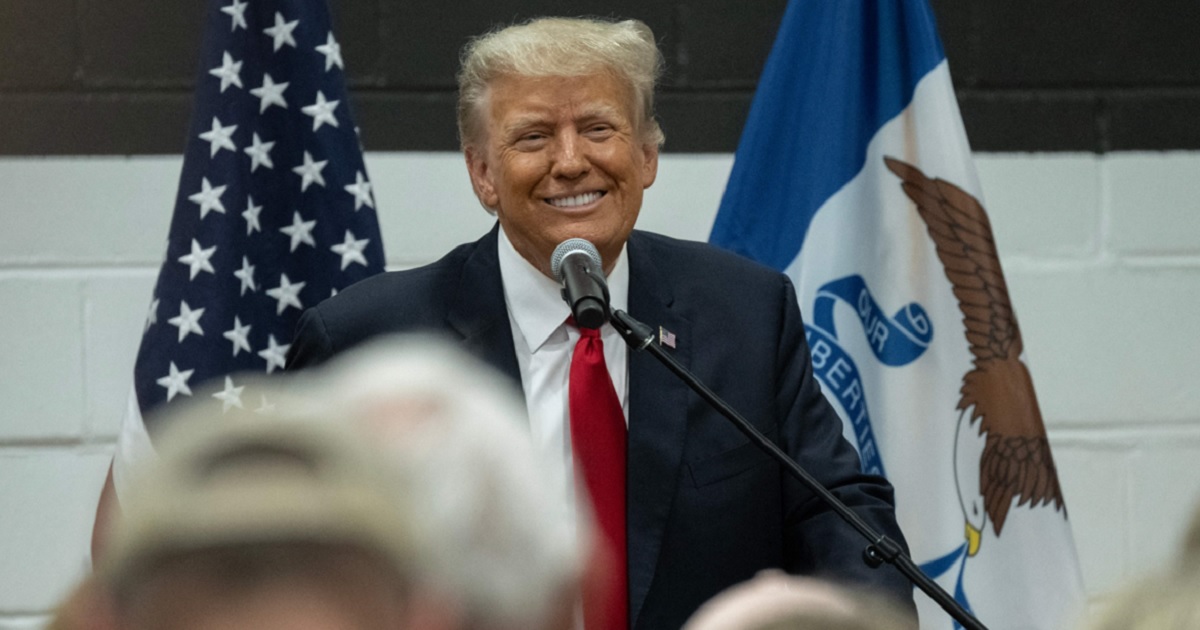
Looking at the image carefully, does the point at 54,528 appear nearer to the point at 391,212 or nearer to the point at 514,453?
the point at 391,212

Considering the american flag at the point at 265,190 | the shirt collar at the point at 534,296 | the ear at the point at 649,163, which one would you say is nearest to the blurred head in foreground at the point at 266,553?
the shirt collar at the point at 534,296

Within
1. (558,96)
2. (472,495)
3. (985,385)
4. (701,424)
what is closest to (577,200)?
(558,96)

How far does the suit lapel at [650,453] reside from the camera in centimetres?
169

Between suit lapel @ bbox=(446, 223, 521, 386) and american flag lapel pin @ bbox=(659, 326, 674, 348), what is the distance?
0.18m

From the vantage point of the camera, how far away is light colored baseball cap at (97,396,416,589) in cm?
50

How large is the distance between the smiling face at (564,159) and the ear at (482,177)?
33 millimetres

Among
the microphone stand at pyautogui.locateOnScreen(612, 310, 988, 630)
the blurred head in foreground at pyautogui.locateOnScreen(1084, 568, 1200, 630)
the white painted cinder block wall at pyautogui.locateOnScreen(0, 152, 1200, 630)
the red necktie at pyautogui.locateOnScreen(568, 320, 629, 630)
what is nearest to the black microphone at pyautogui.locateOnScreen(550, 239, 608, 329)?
the microphone stand at pyautogui.locateOnScreen(612, 310, 988, 630)

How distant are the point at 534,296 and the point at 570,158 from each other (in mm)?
171

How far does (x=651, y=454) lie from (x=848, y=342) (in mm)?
641

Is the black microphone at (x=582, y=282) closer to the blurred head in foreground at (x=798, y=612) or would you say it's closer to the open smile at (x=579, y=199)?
the open smile at (x=579, y=199)

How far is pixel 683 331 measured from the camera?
1.85 meters

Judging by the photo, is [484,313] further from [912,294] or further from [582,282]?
[912,294]

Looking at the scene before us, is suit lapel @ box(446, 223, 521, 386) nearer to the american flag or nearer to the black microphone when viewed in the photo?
the black microphone

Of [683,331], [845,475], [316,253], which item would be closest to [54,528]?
[316,253]
